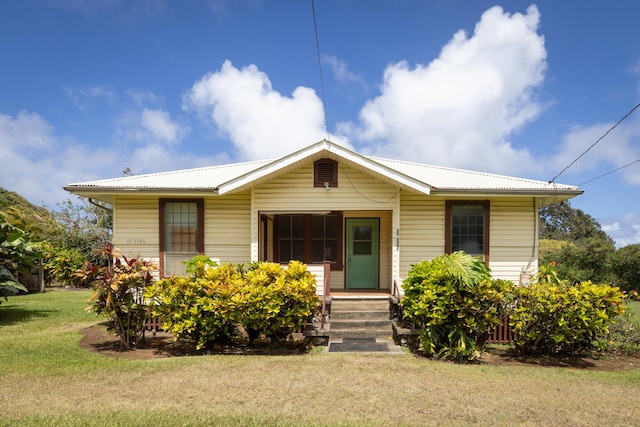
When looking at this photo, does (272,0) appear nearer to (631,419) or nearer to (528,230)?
(528,230)

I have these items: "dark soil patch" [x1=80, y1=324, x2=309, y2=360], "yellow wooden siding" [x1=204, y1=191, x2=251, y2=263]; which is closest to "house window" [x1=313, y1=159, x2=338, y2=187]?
"yellow wooden siding" [x1=204, y1=191, x2=251, y2=263]

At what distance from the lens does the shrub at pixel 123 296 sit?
25.4ft

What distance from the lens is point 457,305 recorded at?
24.7 ft

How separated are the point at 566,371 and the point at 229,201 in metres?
8.53

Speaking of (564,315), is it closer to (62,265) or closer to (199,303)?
(199,303)

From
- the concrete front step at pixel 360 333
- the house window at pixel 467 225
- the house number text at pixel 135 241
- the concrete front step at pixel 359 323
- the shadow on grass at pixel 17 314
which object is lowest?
the shadow on grass at pixel 17 314

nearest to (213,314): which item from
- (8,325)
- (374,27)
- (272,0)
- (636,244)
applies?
(8,325)

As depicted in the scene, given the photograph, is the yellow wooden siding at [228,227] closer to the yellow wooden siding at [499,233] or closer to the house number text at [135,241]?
the house number text at [135,241]

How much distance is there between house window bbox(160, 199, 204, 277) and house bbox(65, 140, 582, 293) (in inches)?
1.1

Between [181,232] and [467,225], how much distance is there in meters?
7.88

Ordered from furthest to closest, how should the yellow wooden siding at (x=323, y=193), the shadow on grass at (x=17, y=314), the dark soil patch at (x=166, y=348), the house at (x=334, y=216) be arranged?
1. the shadow on grass at (x=17, y=314)
2. the yellow wooden siding at (x=323, y=193)
3. the house at (x=334, y=216)
4. the dark soil patch at (x=166, y=348)

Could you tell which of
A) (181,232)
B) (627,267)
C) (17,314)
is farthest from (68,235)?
(627,267)

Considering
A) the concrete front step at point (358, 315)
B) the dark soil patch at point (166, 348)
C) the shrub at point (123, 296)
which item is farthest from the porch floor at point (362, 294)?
the shrub at point (123, 296)

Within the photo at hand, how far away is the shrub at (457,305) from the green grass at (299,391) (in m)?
0.49
